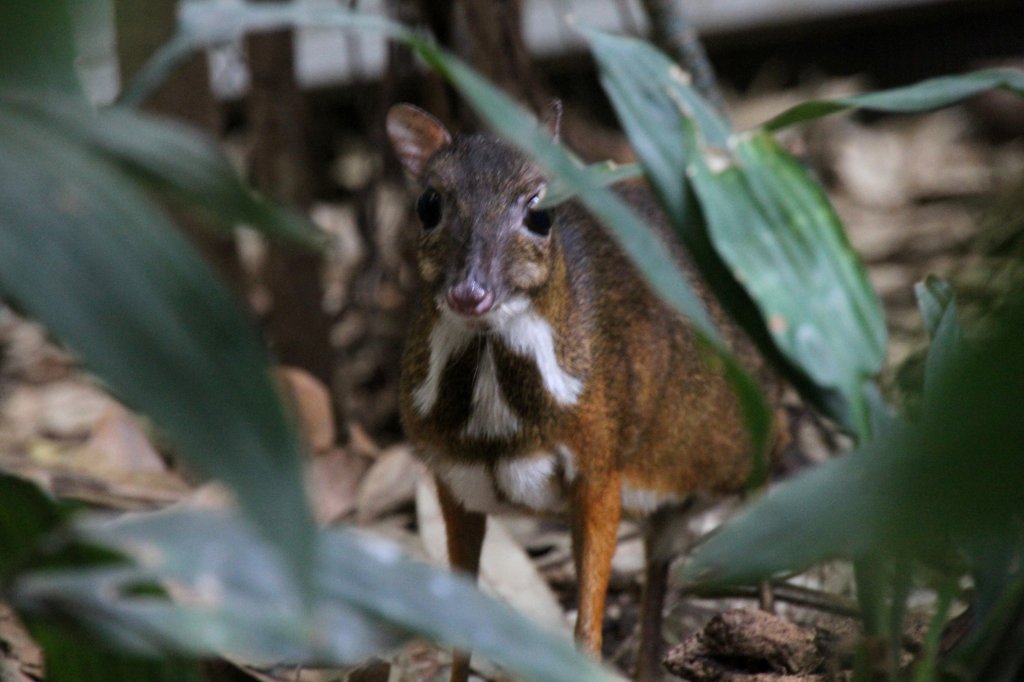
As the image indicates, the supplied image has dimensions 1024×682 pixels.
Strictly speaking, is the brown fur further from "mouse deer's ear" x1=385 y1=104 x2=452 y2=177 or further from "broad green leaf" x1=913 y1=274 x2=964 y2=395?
"broad green leaf" x1=913 y1=274 x2=964 y2=395

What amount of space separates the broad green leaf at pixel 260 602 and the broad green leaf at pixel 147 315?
10.4 inches

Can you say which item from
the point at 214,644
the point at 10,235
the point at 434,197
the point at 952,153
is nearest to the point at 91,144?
the point at 10,235

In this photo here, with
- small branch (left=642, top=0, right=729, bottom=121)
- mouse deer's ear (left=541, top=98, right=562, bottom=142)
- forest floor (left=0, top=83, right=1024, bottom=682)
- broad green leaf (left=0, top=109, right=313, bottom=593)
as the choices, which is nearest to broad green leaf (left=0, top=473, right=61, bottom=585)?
forest floor (left=0, top=83, right=1024, bottom=682)

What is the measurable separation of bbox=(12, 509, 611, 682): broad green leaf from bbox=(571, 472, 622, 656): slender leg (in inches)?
57.0

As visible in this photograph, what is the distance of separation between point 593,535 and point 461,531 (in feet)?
1.21

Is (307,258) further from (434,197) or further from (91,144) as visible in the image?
(91,144)

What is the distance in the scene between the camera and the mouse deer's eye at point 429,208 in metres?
3.25

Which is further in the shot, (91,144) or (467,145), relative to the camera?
(467,145)

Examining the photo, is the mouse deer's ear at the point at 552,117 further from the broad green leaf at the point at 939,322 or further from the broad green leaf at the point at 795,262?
the broad green leaf at the point at 939,322

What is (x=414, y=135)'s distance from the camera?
357 cm

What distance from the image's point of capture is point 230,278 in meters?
4.89

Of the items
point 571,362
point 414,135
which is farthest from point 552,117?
point 571,362

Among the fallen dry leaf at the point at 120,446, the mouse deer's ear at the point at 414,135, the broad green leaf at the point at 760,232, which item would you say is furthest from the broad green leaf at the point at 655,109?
the fallen dry leaf at the point at 120,446

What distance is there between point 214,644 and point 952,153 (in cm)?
600
